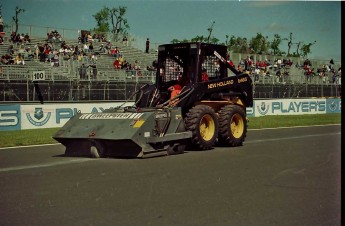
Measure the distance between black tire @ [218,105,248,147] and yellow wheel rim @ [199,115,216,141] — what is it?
1.33 feet

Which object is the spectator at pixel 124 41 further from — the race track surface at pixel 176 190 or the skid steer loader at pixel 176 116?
the race track surface at pixel 176 190

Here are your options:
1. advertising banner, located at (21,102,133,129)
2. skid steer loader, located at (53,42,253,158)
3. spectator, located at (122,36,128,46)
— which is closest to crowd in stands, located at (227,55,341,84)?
spectator, located at (122,36,128,46)

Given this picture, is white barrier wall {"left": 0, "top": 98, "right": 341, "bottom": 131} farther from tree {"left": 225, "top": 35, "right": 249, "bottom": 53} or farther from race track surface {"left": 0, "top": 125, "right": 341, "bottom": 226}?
tree {"left": 225, "top": 35, "right": 249, "bottom": 53}

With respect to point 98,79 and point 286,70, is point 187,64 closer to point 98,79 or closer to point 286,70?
point 98,79

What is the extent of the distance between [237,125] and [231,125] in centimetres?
29

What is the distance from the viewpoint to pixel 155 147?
1045cm

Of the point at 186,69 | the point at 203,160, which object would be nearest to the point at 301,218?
the point at 203,160

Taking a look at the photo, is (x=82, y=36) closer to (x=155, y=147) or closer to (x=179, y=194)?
(x=155, y=147)

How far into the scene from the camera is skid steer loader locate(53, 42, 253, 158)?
10.3 meters

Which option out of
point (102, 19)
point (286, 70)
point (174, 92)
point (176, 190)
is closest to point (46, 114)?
point (174, 92)

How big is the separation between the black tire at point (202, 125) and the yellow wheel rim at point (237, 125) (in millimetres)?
1085

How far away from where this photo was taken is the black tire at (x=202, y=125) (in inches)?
443

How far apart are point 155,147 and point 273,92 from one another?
77.8ft

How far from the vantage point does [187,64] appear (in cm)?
1263
